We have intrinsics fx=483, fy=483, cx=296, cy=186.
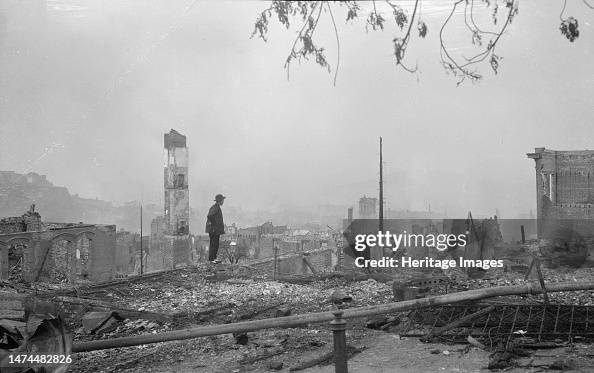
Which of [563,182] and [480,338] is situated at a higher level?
[563,182]

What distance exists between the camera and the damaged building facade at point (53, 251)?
46.1ft

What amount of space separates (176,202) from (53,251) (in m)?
5.13

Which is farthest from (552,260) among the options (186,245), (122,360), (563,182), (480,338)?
(122,360)

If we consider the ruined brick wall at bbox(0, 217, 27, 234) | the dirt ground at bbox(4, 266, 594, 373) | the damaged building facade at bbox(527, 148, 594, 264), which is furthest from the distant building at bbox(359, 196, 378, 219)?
the dirt ground at bbox(4, 266, 594, 373)

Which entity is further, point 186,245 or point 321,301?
point 186,245

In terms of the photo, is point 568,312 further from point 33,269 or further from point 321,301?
point 33,269

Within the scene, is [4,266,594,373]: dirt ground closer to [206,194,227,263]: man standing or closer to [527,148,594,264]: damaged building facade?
[206,194,227,263]: man standing

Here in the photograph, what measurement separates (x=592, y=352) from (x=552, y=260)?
10.9m

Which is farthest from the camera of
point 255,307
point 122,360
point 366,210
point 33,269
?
point 366,210

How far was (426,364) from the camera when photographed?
498cm

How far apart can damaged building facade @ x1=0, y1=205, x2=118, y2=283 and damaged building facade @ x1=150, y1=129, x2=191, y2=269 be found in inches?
117

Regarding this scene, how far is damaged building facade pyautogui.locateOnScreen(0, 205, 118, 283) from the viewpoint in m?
14.1

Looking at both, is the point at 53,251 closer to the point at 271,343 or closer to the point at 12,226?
the point at 12,226

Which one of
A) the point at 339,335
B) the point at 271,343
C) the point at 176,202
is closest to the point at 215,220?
the point at 176,202
